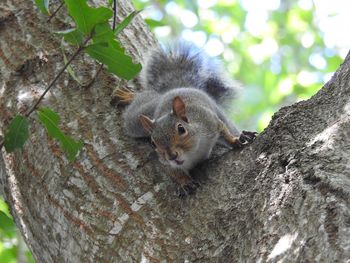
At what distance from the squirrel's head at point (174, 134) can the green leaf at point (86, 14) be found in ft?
1.96

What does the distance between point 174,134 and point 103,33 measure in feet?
2.81

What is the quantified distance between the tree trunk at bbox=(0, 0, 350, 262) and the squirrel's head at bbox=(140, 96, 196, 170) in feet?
0.53

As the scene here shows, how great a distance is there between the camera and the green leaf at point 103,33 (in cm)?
168

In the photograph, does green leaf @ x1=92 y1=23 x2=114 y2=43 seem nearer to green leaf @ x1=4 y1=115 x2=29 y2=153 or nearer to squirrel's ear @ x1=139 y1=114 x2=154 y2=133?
green leaf @ x1=4 y1=115 x2=29 y2=153

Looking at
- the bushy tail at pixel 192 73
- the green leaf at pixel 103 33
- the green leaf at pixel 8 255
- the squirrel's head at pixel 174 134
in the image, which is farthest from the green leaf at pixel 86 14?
the green leaf at pixel 8 255

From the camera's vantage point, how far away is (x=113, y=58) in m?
1.76

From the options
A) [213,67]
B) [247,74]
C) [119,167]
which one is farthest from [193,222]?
[247,74]

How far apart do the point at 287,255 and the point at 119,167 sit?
0.68m

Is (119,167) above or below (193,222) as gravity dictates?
above

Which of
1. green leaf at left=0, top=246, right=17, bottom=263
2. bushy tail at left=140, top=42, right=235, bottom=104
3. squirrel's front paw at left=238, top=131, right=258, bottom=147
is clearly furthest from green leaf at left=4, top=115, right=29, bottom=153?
green leaf at left=0, top=246, right=17, bottom=263

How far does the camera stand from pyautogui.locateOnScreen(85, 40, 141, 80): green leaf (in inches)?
67.4

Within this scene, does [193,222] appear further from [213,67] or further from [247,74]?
[247,74]

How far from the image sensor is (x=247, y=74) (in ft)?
22.4

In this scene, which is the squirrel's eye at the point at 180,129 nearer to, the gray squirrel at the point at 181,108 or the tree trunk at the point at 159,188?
the gray squirrel at the point at 181,108
